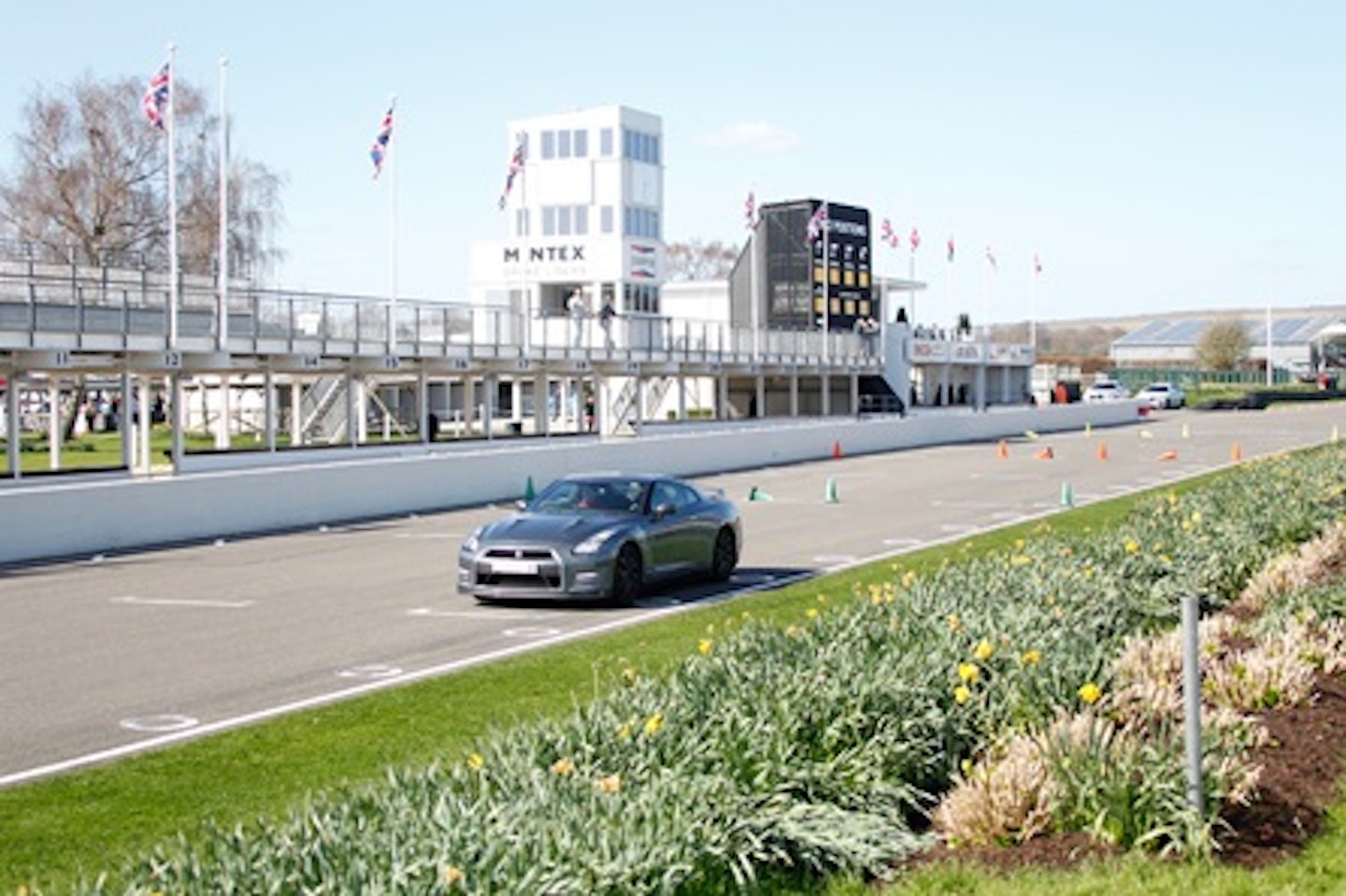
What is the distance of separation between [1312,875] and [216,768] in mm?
6012

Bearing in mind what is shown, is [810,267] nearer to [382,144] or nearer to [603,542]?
[382,144]

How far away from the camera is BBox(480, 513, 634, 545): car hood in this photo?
17641 mm

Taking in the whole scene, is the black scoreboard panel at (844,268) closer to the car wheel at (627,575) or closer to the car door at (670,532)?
the car door at (670,532)

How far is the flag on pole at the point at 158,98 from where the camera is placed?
34.6m

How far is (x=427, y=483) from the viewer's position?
104ft

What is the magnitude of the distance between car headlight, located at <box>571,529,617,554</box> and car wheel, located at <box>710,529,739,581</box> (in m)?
2.12

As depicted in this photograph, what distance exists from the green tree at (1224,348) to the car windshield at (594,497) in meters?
140

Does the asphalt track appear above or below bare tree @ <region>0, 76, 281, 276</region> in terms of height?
below

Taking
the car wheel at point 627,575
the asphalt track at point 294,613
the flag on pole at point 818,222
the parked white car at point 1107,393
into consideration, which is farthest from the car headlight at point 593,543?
the parked white car at point 1107,393

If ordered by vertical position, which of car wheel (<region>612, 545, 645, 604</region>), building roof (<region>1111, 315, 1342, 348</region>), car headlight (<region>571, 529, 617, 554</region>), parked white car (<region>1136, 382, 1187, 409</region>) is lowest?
car wheel (<region>612, 545, 645, 604</region>)

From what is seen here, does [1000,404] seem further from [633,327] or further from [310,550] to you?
[310,550]

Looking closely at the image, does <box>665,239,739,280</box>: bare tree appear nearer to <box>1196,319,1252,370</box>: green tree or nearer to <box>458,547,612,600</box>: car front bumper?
<box>1196,319,1252,370</box>: green tree

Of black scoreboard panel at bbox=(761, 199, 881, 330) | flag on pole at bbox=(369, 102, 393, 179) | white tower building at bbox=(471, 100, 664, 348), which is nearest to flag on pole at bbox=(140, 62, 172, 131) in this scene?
flag on pole at bbox=(369, 102, 393, 179)

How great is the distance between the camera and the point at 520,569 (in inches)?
685
